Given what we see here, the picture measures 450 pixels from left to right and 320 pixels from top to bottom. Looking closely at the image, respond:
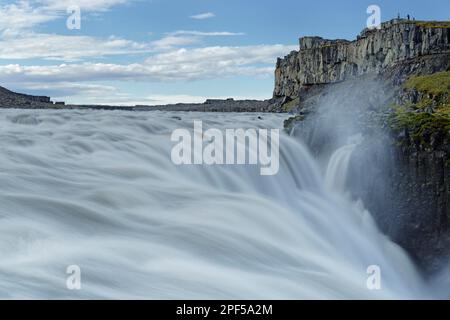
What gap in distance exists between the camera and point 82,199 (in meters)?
12.7

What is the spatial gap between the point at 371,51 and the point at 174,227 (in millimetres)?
147768

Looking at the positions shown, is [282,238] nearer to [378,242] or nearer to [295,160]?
[378,242]

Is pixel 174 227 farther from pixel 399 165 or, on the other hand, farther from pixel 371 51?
pixel 371 51

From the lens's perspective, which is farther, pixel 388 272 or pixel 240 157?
pixel 240 157

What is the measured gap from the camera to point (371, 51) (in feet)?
492

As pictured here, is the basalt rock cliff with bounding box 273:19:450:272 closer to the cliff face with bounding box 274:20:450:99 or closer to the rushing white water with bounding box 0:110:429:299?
the rushing white water with bounding box 0:110:429:299

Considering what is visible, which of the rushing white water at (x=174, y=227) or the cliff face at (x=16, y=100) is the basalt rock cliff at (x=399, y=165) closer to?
the rushing white water at (x=174, y=227)

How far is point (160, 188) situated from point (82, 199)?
2.50 meters

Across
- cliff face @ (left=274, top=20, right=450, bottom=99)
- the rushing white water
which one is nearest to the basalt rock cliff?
the rushing white water

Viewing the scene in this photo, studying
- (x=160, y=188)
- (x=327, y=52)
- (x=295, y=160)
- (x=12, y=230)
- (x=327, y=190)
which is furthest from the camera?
(x=327, y=52)

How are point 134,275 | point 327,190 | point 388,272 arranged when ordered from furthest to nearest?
point 327,190
point 388,272
point 134,275

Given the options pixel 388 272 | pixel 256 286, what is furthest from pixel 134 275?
pixel 388 272

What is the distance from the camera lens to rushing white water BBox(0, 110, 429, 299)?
28.2 ft
